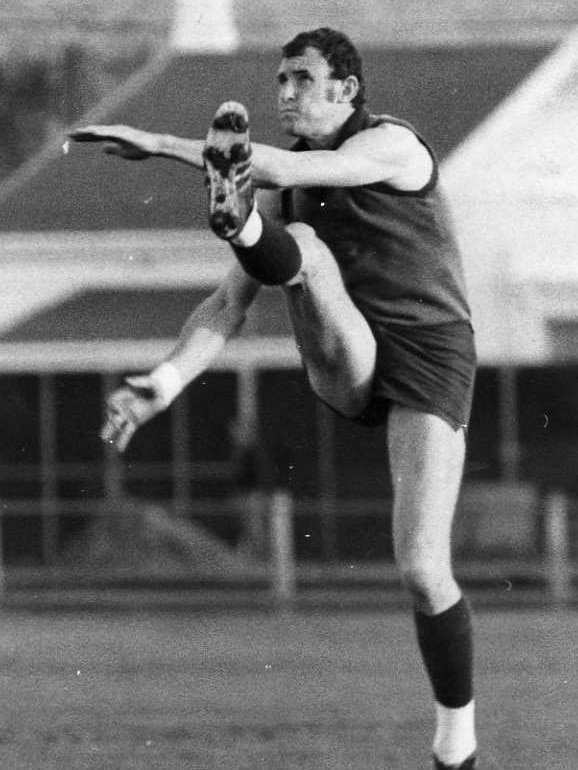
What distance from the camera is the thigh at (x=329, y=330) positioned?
4.58 m

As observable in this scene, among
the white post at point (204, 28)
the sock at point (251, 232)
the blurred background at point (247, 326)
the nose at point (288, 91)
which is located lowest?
the blurred background at point (247, 326)

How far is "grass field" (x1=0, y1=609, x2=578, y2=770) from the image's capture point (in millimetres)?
5266

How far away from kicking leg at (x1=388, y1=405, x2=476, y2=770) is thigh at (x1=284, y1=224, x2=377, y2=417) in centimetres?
15

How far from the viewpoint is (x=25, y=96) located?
18.4m

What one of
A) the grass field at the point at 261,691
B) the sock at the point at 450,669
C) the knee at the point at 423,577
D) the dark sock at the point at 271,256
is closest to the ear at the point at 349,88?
the dark sock at the point at 271,256

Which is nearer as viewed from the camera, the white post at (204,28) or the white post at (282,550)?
the white post at (282,550)

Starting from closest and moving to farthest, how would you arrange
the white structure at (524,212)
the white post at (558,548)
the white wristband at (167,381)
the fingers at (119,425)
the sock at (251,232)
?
the sock at (251,232), the fingers at (119,425), the white wristband at (167,381), the white post at (558,548), the white structure at (524,212)

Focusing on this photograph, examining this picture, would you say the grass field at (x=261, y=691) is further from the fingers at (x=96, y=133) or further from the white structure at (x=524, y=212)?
the white structure at (x=524, y=212)

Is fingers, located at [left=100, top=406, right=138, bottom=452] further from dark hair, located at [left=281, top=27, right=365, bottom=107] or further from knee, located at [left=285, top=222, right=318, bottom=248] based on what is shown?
dark hair, located at [left=281, top=27, right=365, bottom=107]

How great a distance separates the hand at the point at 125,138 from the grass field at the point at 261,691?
1762 millimetres

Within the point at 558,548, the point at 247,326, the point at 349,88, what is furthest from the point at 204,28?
the point at 349,88

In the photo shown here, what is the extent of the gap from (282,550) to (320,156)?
9.41m

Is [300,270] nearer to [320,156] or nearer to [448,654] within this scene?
[320,156]

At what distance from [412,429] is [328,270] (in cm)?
48
